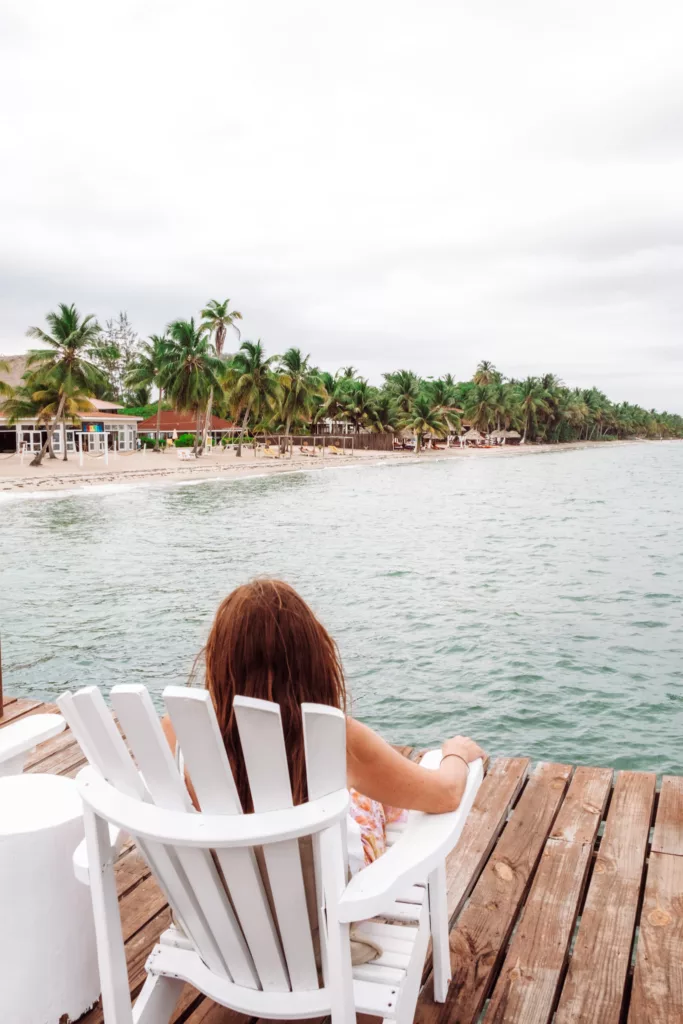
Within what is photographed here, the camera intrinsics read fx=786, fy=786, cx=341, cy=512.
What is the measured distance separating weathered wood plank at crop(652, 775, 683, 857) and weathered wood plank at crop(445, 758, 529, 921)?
1.70 ft

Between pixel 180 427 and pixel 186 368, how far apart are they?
62.6ft

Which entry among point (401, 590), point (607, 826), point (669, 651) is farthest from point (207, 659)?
point (401, 590)

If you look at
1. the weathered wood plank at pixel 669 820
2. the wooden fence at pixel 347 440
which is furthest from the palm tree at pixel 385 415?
the weathered wood plank at pixel 669 820

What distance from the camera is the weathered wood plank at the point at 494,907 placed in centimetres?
194

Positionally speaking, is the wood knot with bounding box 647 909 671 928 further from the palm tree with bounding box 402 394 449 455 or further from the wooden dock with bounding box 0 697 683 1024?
the palm tree with bounding box 402 394 449 455

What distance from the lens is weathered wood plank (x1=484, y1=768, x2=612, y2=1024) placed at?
1.93 meters

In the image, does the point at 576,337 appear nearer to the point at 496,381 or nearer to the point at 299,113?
the point at 496,381

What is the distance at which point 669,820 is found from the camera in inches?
111

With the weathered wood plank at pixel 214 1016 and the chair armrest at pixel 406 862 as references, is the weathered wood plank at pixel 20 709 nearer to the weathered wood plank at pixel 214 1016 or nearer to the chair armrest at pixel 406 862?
the weathered wood plank at pixel 214 1016

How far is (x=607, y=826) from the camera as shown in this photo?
2787 millimetres

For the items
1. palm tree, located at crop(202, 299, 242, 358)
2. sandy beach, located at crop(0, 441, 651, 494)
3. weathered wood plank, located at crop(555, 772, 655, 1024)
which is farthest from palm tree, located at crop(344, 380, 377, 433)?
weathered wood plank, located at crop(555, 772, 655, 1024)

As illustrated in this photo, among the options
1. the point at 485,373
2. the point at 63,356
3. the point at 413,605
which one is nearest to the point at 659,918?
the point at 413,605

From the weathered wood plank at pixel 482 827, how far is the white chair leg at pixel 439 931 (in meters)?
0.37

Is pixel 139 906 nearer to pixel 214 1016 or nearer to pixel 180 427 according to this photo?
pixel 214 1016
